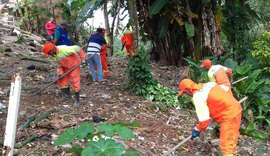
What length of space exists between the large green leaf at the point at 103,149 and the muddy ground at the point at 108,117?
4.87ft

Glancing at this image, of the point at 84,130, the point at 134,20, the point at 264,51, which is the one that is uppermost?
the point at 134,20

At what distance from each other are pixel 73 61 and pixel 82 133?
303 cm

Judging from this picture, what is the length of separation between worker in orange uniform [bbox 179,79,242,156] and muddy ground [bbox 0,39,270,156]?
2.89ft

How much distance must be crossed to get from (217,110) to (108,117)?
7.27 feet

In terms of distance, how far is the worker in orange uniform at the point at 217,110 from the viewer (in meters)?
5.39

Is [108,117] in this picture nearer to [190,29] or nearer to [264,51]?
[190,29]

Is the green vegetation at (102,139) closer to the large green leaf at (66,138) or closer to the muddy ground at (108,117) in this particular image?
the large green leaf at (66,138)

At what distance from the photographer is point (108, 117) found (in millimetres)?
7133

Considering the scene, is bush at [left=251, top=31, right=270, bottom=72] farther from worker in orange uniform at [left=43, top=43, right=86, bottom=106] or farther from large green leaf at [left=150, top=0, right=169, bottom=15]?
worker in orange uniform at [left=43, top=43, right=86, bottom=106]

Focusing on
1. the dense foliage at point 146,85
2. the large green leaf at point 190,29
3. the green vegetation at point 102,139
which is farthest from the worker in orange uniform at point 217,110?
the large green leaf at point 190,29

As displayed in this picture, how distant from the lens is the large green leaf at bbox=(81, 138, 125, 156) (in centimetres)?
421

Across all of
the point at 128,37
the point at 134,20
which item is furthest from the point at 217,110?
the point at 128,37

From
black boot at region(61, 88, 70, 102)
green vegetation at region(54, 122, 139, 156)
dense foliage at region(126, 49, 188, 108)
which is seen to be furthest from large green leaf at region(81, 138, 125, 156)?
dense foliage at region(126, 49, 188, 108)

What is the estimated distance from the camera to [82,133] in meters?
4.58
